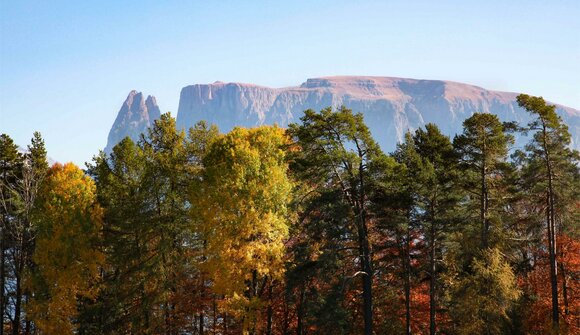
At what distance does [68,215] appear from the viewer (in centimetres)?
3123

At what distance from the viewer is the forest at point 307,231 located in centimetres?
2556

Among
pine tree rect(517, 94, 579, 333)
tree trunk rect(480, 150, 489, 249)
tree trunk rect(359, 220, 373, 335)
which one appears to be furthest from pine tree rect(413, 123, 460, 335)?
pine tree rect(517, 94, 579, 333)

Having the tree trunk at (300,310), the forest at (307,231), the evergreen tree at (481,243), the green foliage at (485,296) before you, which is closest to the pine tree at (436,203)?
the forest at (307,231)

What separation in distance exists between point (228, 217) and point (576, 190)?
19445 mm

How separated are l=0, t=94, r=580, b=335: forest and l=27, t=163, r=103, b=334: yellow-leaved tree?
80 mm

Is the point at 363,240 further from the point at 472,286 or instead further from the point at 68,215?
the point at 68,215

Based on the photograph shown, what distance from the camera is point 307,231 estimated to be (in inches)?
1099

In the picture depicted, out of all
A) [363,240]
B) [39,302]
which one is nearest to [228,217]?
[363,240]

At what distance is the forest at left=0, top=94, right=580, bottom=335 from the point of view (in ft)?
83.9

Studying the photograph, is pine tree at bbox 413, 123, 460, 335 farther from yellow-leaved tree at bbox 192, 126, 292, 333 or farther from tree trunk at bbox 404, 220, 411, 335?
yellow-leaved tree at bbox 192, 126, 292, 333

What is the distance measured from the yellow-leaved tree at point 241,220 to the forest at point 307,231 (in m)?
0.08

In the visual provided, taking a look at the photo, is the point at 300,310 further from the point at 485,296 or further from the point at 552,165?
the point at 552,165

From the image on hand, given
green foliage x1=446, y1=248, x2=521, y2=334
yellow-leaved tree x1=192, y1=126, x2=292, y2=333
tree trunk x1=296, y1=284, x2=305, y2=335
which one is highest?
yellow-leaved tree x1=192, y1=126, x2=292, y2=333

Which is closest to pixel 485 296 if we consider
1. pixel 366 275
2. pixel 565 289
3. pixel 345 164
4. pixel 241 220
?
pixel 366 275
